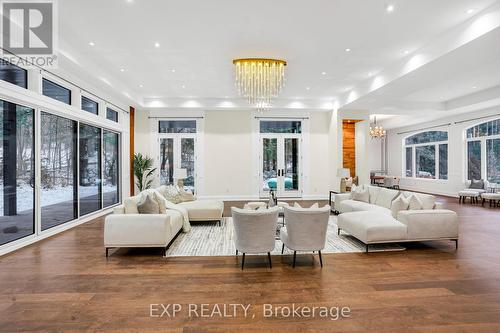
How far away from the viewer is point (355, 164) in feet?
32.6

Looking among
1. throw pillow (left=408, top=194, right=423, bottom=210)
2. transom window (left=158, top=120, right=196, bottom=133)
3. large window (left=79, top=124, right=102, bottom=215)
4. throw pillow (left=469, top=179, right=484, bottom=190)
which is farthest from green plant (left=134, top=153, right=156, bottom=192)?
throw pillow (left=469, top=179, right=484, bottom=190)

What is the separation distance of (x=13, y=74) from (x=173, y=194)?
358 centimetres

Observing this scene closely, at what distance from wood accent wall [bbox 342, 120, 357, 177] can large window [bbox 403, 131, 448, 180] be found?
181 inches

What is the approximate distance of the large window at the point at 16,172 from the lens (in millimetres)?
4305

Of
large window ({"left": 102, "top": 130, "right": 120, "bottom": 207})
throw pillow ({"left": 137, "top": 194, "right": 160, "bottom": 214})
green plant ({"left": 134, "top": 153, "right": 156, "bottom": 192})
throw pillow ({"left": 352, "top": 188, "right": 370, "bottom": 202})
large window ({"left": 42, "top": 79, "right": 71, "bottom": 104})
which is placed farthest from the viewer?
green plant ({"left": 134, "top": 153, "right": 156, "bottom": 192})

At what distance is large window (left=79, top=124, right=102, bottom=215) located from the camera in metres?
6.54

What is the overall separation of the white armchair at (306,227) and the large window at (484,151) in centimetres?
945

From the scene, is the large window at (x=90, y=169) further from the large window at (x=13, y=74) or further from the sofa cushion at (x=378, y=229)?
the sofa cushion at (x=378, y=229)

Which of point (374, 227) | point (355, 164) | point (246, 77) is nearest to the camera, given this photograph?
point (374, 227)

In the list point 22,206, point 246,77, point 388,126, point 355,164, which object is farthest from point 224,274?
point 388,126

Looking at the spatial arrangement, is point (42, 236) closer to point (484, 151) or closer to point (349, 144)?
point (349, 144)

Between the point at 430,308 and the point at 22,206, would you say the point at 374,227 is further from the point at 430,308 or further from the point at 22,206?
the point at 22,206

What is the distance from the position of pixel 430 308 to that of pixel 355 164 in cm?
775

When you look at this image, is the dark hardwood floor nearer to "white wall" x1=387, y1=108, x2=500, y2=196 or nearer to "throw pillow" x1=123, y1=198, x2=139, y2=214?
"throw pillow" x1=123, y1=198, x2=139, y2=214
